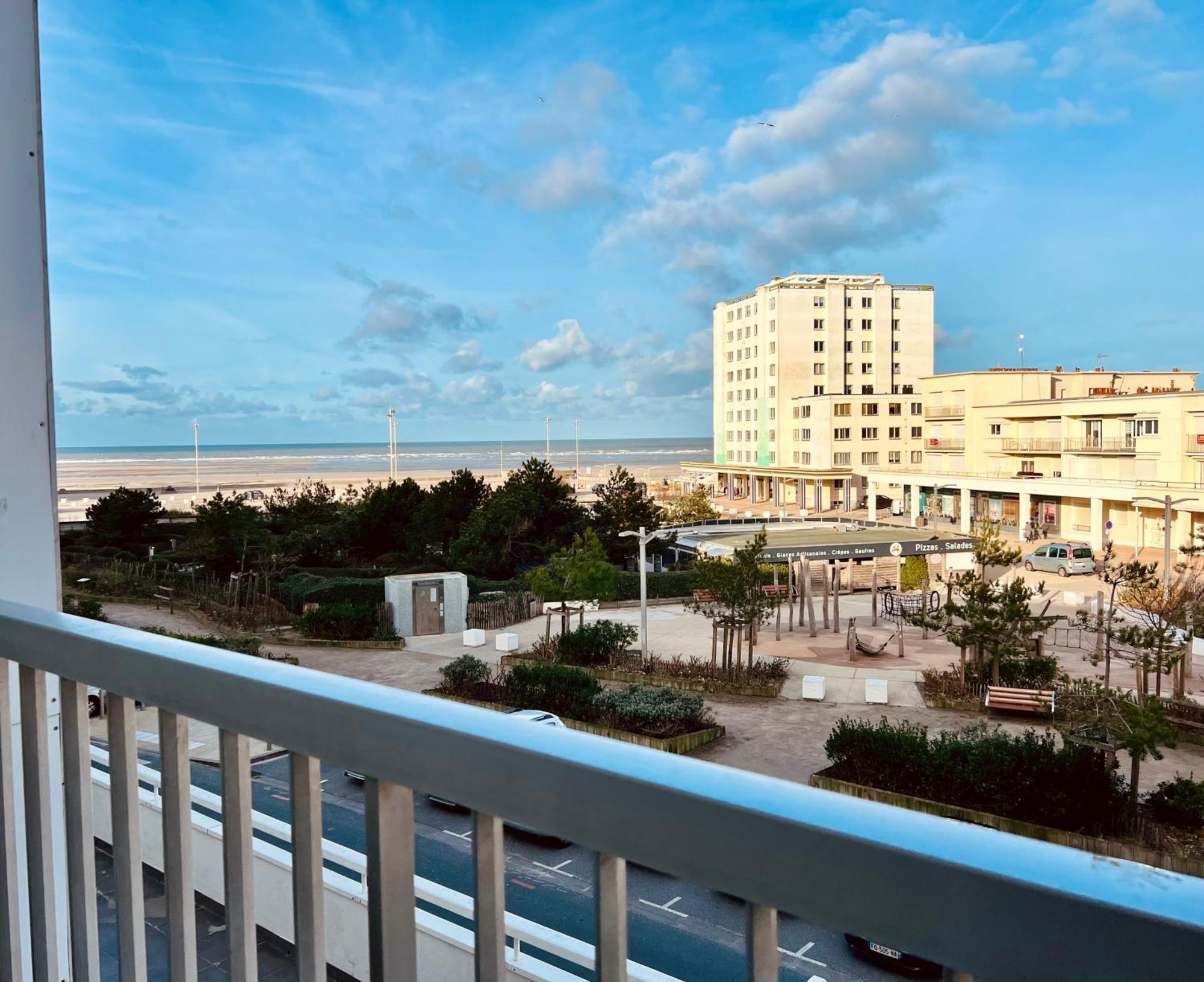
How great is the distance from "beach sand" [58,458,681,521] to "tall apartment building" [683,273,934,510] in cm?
925

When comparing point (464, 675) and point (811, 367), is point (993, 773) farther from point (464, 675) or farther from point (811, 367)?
point (811, 367)

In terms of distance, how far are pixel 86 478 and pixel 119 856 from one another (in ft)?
234

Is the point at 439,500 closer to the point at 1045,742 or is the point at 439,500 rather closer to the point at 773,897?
the point at 1045,742

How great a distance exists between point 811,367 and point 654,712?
146 ft

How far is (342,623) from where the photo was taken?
56.9 ft

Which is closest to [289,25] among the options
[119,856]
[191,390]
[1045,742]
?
[191,390]

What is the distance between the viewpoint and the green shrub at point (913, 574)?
1931cm

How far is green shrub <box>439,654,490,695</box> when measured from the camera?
516 inches


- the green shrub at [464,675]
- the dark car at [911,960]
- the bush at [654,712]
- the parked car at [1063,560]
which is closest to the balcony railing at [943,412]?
the parked car at [1063,560]

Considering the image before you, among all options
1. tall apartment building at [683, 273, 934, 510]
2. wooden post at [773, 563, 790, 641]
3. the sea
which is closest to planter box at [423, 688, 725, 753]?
wooden post at [773, 563, 790, 641]

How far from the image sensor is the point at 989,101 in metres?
110

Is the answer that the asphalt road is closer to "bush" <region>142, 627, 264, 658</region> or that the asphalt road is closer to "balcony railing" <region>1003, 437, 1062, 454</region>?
"bush" <region>142, 627, 264, 658</region>

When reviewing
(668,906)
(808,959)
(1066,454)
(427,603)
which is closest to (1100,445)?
(1066,454)

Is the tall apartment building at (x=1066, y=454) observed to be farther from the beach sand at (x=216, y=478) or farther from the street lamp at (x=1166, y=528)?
the beach sand at (x=216, y=478)
